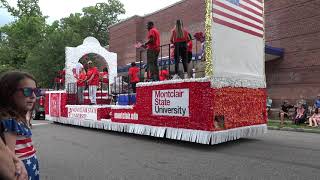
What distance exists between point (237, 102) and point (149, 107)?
7.42 feet

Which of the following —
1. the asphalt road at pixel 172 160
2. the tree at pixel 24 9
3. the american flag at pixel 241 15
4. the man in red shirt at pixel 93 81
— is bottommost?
the asphalt road at pixel 172 160

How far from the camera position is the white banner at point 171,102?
319 inches

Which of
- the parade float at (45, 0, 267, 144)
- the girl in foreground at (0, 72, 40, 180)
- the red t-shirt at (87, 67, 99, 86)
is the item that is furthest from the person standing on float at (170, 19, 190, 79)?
the girl in foreground at (0, 72, 40, 180)

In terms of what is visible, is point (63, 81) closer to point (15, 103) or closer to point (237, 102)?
point (237, 102)

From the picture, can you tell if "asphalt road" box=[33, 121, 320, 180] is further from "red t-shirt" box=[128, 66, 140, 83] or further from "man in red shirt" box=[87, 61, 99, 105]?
"man in red shirt" box=[87, 61, 99, 105]

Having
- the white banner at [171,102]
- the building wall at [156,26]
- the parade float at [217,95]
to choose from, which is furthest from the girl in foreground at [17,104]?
the building wall at [156,26]

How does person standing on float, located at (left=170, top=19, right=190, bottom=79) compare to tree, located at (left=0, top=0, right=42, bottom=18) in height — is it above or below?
below

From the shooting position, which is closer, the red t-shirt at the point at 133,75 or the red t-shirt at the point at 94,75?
the red t-shirt at the point at 133,75

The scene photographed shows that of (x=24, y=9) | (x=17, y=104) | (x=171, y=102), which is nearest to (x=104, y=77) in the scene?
(x=171, y=102)

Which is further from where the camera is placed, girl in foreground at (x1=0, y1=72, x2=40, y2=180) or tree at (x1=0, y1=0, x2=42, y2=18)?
tree at (x1=0, y1=0, x2=42, y2=18)

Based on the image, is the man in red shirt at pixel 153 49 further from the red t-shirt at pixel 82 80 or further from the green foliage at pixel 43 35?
the green foliage at pixel 43 35

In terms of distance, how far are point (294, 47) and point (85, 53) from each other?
11.6 meters

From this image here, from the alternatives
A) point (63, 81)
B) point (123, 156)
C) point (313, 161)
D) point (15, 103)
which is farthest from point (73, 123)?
point (15, 103)

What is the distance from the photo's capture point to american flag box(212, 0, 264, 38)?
25.7ft
